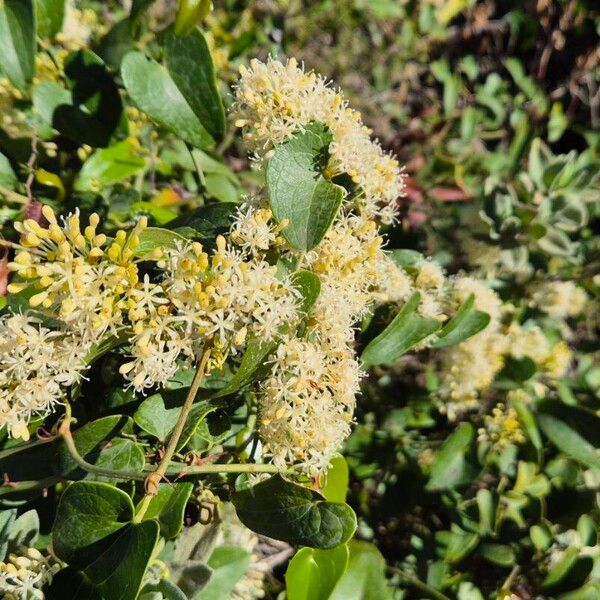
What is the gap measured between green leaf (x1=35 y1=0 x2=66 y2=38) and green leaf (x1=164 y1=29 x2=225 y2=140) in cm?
36

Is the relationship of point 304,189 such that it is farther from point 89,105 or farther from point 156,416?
point 89,105

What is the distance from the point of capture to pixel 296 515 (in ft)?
3.04

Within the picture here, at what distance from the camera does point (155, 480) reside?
83 cm

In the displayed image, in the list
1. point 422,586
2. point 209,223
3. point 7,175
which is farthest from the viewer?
point 422,586

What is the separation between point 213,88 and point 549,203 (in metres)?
1.20

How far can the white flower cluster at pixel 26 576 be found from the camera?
0.93 metres

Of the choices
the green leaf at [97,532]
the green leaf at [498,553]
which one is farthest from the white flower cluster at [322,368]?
the green leaf at [498,553]

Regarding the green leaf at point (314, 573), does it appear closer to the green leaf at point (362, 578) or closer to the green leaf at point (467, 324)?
the green leaf at point (362, 578)

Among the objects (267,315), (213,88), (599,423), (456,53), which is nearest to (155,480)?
(267,315)

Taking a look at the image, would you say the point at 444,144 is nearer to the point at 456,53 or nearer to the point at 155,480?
the point at 456,53

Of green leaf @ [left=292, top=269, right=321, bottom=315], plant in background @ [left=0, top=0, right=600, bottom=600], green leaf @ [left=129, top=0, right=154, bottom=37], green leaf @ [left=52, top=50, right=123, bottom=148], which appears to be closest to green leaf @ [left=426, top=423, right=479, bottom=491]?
plant in background @ [left=0, top=0, right=600, bottom=600]

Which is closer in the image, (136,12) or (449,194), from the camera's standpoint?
(136,12)

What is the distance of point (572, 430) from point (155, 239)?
1.34 metres

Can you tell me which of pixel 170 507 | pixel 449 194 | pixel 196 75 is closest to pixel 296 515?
pixel 170 507
